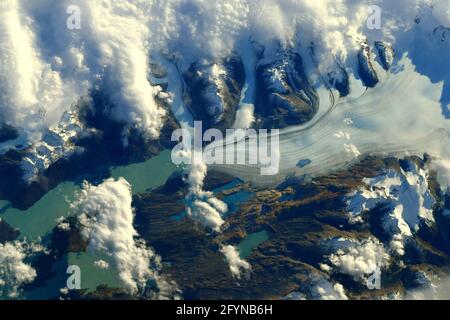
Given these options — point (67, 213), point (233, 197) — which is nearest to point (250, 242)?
point (233, 197)

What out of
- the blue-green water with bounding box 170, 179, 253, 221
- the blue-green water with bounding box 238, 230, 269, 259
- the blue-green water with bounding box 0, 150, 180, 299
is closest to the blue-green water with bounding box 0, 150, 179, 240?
the blue-green water with bounding box 0, 150, 180, 299

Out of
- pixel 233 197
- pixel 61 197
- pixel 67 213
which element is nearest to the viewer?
pixel 67 213

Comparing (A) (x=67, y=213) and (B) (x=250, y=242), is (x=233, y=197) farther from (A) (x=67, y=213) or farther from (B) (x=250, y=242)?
(A) (x=67, y=213)

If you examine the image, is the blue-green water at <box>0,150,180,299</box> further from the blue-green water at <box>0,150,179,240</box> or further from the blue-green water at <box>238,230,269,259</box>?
the blue-green water at <box>238,230,269,259</box>

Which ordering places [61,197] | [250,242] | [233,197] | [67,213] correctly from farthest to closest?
[233,197] → [61,197] → [250,242] → [67,213]

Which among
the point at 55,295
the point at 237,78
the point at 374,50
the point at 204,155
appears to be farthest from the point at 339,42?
the point at 55,295

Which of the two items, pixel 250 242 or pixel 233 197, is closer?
pixel 250 242

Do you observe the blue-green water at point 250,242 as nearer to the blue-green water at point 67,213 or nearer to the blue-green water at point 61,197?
the blue-green water at point 67,213

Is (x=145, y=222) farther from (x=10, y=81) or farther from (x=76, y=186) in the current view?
(x=10, y=81)

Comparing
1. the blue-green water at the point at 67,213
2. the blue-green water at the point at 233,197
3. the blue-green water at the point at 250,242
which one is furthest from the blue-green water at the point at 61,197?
the blue-green water at the point at 250,242

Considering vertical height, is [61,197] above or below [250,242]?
above

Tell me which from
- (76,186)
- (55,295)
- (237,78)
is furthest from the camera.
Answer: (237,78)
